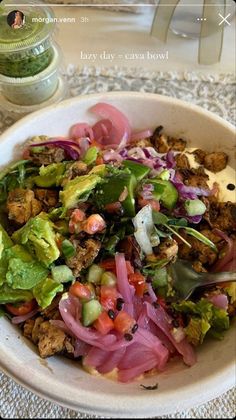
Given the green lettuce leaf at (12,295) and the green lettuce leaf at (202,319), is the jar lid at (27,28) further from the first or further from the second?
the green lettuce leaf at (202,319)

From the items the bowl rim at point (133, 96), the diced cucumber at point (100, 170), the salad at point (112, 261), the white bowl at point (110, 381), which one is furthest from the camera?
the bowl rim at point (133, 96)

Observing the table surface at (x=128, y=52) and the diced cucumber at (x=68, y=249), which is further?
the table surface at (x=128, y=52)

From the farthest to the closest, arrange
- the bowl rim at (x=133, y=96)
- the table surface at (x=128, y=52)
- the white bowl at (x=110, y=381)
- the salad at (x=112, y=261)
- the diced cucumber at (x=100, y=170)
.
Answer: the table surface at (x=128, y=52), the bowl rim at (x=133, y=96), the diced cucumber at (x=100, y=170), the salad at (x=112, y=261), the white bowl at (x=110, y=381)

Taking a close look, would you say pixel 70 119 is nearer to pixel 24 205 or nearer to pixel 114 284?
pixel 24 205

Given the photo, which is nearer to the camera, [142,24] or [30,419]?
[30,419]

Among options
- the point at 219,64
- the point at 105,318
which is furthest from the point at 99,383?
the point at 219,64

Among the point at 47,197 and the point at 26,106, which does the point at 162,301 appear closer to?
the point at 47,197

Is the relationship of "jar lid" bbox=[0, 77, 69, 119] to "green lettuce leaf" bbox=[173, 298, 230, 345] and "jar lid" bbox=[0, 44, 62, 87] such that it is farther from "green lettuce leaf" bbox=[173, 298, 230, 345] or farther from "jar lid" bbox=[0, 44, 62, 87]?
"green lettuce leaf" bbox=[173, 298, 230, 345]

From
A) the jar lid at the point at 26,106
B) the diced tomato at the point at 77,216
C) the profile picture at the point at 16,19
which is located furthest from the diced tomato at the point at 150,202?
the profile picture at the point at 16,19
